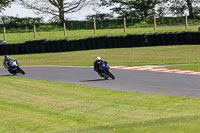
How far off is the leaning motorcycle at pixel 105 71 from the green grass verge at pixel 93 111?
2.42 m

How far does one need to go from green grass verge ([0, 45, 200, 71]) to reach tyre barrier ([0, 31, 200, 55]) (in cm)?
45

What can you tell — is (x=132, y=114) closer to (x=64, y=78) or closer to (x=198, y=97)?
(x=198, y=97)

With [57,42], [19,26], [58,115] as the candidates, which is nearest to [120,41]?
[57,42]

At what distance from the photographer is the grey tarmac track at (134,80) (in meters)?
16.1

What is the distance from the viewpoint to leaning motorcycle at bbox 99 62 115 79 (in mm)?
19641

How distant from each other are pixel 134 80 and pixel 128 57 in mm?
10222

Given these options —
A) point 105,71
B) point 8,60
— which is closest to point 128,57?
point 8,60

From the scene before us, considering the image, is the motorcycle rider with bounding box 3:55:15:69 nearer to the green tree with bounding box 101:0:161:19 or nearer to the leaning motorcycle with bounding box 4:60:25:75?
the leaning motorcycle with bounding box 4:60:25:75

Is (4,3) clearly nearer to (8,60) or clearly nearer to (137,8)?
(137,8)

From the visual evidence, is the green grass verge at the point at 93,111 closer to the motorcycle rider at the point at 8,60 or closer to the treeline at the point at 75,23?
the motorcycle rider at the point at 8,60

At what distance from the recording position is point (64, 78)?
20969mm

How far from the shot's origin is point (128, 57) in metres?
29.2

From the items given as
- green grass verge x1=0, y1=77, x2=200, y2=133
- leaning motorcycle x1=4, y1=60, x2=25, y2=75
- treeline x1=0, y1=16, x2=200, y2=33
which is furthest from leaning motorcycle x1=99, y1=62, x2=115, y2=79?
treeline x1=0, y1=16, x2=200, y2=33

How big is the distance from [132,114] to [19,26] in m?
36.8
